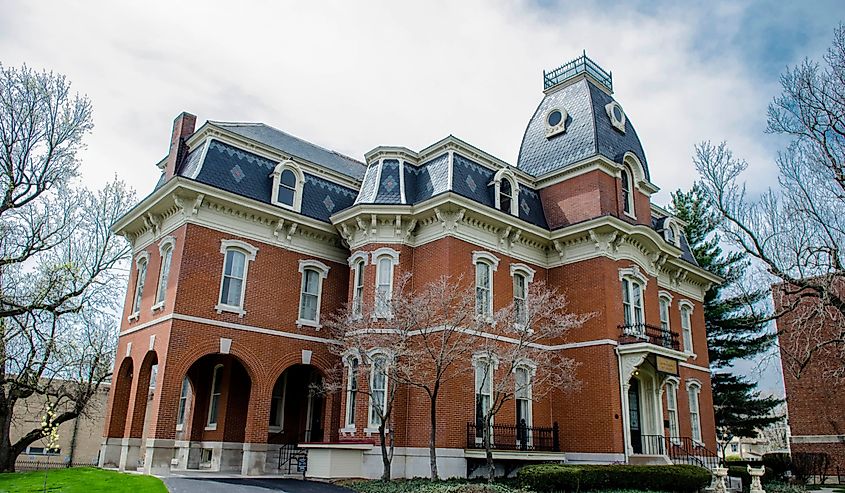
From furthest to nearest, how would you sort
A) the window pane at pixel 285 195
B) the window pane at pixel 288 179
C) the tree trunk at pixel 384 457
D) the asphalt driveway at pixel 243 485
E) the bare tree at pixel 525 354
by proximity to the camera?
the window pane at pixel 288 179 < the window pane at pixel 285 195 < the bare tree at pixel 525 354 < the tree trunk at pixel 384 457 < the asphalt driveway at pixel 243 485

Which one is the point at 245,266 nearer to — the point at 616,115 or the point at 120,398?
the point at 120,398

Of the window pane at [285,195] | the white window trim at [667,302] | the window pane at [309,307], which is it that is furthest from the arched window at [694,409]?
the window pane at [285,195]

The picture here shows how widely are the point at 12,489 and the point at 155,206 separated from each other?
9.32 meters

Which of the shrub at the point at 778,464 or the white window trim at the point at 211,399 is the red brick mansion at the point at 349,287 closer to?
the white window trim at the point at 211,399

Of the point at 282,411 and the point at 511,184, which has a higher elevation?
the point at 511,184

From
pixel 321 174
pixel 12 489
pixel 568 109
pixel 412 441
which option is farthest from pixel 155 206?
pixel 568 109

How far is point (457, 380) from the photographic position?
62.7 ft

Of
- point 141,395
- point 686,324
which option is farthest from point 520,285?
point 141,395

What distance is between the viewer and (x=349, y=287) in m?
21.6

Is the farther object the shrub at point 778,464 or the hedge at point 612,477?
the shrub at point 778,464

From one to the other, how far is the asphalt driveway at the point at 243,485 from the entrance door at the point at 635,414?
35.3 ft

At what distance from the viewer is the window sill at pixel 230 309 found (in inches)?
768

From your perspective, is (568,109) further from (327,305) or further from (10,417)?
(10,417)

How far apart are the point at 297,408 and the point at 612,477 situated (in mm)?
10914
